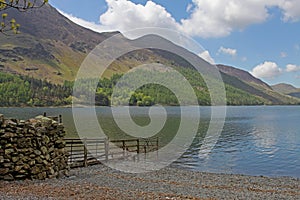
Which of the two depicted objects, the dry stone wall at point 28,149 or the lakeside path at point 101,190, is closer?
the lakeside path at point 101,190

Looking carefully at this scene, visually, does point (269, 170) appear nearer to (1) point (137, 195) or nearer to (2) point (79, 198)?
(1) point (137, 195)

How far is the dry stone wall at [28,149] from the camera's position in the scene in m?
15.7

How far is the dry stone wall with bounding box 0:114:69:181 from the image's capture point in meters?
15.7

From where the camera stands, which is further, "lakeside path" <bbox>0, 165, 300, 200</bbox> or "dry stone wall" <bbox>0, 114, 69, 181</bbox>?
"dry stone wall" <bbox>0, 114, 69, 181</bbox>

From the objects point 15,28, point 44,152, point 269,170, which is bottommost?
point 269,170

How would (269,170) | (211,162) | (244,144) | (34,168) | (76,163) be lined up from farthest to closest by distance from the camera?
(244,144) < (211,162) < (269,170) < (76,163) < (34,168)

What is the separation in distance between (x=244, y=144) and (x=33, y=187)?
45.0m

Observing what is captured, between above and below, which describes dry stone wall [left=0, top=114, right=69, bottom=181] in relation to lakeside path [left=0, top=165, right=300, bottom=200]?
above

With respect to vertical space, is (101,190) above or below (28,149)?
below

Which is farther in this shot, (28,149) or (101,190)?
(28,149)

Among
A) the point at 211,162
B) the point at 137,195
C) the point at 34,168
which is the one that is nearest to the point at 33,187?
the point at 34,168

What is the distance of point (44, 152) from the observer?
54.6 ft

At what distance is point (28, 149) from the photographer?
16188mm

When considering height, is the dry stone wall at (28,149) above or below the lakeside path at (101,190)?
above
